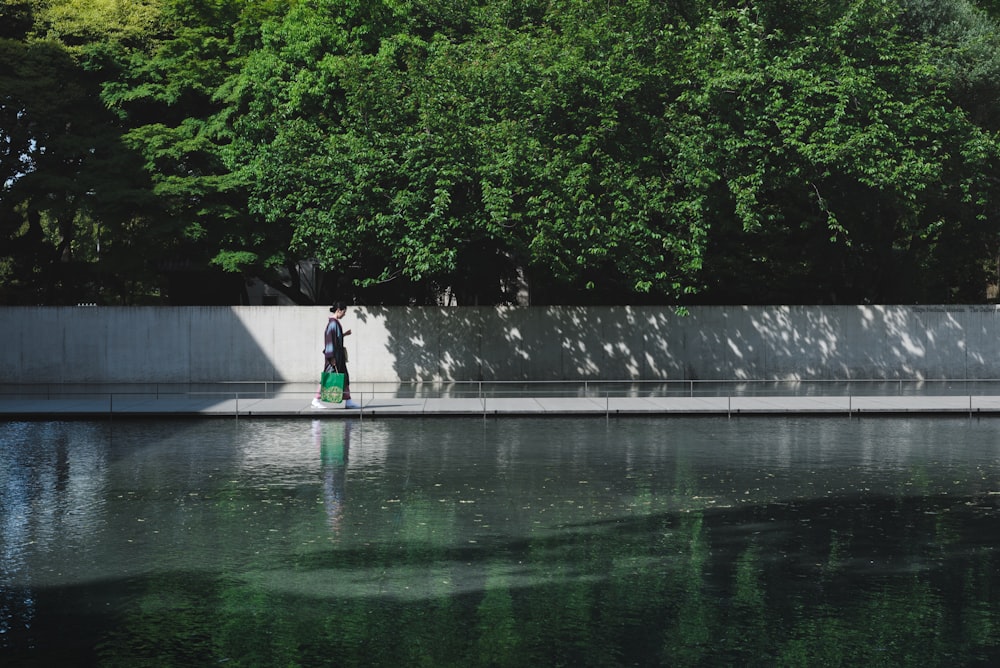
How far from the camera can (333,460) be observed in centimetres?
1580

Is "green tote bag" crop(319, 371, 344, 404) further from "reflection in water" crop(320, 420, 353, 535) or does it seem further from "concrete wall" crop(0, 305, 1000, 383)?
"concrete wall" crop(0, 305, 1000, 383)

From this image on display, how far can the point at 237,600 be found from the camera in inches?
311

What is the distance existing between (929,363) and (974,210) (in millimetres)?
5315

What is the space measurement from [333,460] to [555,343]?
1896 centimetres

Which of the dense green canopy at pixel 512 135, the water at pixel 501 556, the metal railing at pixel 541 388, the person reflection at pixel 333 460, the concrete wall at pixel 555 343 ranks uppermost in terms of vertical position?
the dense green canopy at pixel 512 135

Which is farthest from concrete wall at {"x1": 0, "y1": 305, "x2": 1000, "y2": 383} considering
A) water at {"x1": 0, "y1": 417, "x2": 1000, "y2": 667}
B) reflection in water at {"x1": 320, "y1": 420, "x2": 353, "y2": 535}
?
water at {"x1": 0, "y1": 417, "x2": 1000, "y2": 667}

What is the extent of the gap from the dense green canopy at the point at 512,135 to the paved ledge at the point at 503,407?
519 cm

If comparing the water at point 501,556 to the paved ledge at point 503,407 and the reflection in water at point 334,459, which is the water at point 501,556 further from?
the paved ledge at point 503,407

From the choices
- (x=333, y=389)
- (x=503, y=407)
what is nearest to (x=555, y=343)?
(x=503, y=407)

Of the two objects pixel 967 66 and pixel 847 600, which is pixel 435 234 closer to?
pixel 967 66

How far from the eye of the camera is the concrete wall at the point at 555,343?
110ft

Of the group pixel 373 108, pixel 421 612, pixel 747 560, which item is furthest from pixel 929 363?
pixel 421 612

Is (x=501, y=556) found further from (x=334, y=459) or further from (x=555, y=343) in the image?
(x=555, y=343)

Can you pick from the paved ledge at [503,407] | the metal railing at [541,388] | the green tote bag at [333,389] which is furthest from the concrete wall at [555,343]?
the green tote bag at [333,389]
